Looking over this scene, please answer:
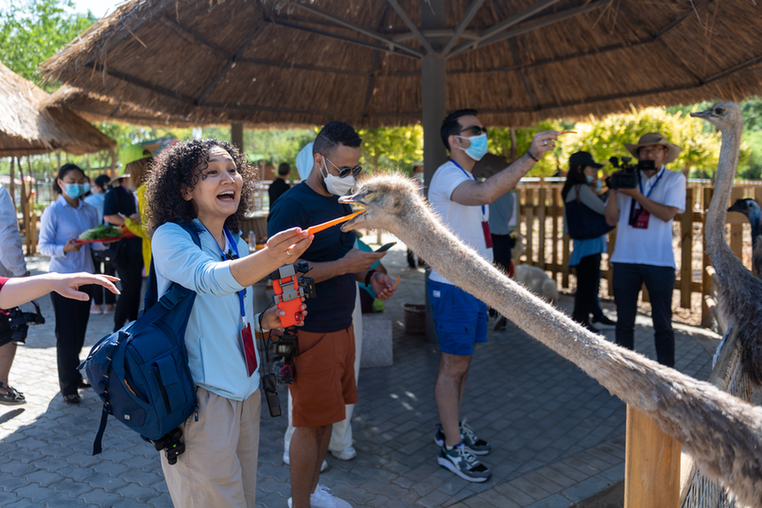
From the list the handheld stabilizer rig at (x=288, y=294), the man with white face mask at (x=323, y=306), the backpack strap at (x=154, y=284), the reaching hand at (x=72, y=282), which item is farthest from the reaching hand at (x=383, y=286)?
the reaching hand at (x=72, y=282)

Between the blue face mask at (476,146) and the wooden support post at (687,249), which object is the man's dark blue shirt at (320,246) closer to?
the blue face mask at (476,146)

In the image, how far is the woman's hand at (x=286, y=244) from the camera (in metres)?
1.68

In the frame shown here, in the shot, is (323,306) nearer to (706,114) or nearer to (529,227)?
(706,114)

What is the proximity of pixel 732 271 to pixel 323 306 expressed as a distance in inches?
97.7

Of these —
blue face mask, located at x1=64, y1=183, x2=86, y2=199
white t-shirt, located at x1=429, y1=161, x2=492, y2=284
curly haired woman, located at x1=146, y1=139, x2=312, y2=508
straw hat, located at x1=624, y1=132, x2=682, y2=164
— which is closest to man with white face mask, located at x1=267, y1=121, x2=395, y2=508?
curly haired woman, located at x1=146, y1=139, x2=312, y2=508

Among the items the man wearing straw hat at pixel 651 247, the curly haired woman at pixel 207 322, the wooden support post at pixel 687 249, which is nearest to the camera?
the curly haired woman at pixel 207 322

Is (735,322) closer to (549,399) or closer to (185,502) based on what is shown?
(549,399)

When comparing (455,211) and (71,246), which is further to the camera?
(71,246)

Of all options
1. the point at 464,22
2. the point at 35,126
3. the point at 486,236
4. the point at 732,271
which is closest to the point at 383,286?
the point at 486,236

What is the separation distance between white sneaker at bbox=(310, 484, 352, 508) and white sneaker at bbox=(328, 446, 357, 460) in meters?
0.58

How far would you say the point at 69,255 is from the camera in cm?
508

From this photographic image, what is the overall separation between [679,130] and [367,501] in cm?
2256

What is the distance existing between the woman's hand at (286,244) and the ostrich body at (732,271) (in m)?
2.07

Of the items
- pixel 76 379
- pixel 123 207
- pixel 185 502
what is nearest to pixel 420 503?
pixel 185 502
